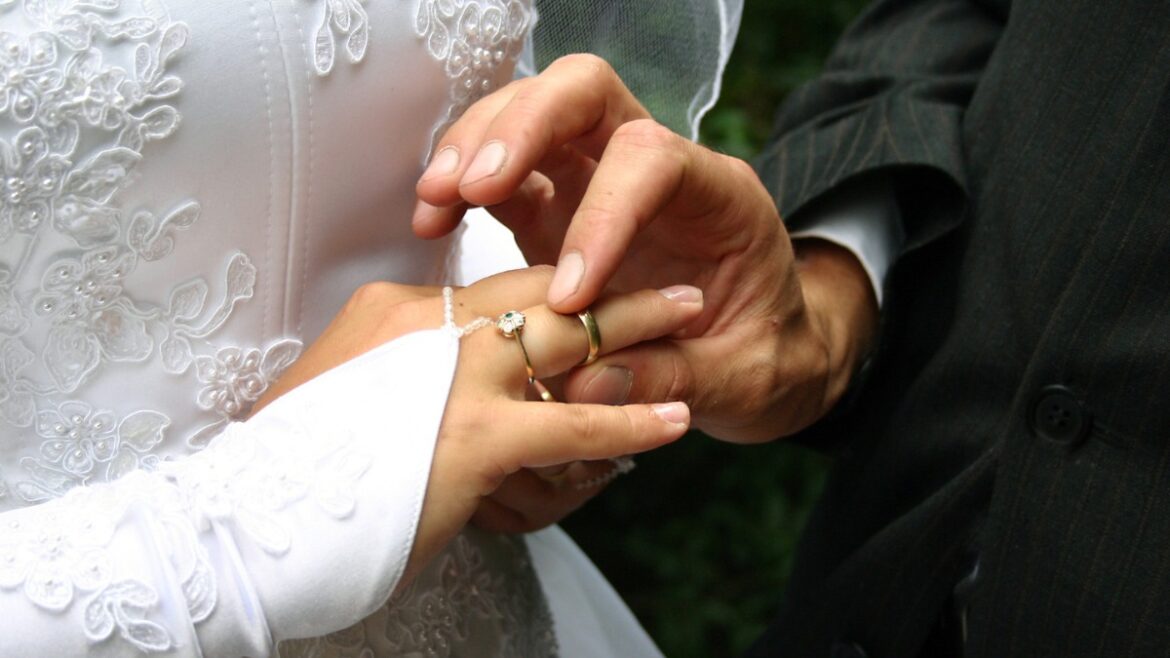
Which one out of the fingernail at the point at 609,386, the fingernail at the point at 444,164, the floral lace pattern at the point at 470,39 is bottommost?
the fingernail at the point at 609,386

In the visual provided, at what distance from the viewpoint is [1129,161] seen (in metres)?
0.92

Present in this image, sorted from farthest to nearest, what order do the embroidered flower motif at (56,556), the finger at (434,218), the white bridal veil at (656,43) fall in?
1. the white bridal veil at (656,43)
2. the finger at (434,218)
3. the embroidered flower motif at (56,556)

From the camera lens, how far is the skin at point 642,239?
796mm

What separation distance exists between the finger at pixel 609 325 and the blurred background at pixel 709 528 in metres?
1.48

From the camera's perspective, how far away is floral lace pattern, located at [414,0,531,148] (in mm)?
819

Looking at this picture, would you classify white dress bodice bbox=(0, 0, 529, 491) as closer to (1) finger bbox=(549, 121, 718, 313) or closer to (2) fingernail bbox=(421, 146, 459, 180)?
(2) fingernail bbox=(421, 146, 459, 180)

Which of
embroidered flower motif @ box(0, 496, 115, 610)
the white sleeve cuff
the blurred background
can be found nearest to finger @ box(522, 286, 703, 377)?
embroidered flower motif @ box(0, 496, 115, 610)

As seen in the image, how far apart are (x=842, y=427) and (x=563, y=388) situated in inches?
20.9

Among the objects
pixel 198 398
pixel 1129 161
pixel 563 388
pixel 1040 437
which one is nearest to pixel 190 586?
pixel 198 398

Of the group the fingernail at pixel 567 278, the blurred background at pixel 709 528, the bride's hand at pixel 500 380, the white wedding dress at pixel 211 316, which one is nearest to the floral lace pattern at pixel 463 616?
the white wedding dress at pixel 211 316

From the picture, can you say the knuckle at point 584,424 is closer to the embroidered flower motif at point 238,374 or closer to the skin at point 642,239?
the skin at point 642,239

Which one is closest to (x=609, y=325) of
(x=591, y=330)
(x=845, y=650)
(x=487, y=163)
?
(x=591, y=330)

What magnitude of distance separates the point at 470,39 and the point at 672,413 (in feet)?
1.14

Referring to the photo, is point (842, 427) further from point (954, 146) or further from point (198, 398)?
point (198, 398)
